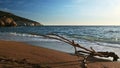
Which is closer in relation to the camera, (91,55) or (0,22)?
(91,55)

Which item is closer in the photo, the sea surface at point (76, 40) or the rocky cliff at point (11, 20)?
the sea surface at point (76, 40)

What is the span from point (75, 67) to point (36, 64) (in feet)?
3.42

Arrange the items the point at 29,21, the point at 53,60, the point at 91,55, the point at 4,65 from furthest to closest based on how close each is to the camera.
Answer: the point at 29,21 → the point at 91,55 → the point at 53,60 → the point at 4,65

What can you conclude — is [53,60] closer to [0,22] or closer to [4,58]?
[4,58]

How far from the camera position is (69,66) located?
20.2 ft

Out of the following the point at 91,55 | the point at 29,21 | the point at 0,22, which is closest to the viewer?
the point at 91,55

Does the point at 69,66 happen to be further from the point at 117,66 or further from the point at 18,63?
the point at 117,66

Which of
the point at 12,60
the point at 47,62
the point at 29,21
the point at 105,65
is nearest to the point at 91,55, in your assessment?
the point at 105,65

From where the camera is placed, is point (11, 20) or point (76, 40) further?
point (11, 20)

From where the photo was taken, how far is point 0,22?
11975 cm

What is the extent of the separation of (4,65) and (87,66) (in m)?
2.30

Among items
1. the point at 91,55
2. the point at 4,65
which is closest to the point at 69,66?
the point at 4,65

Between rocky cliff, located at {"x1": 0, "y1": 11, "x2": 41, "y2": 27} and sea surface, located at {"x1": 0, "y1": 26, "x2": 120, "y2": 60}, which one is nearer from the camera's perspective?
sea surface, located at {"x1": 0, "y1": 26, "x2": 120, "y2": 60}

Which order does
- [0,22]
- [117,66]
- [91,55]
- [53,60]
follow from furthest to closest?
[0,22] < [91,55] < [117,66] < [53,60]
